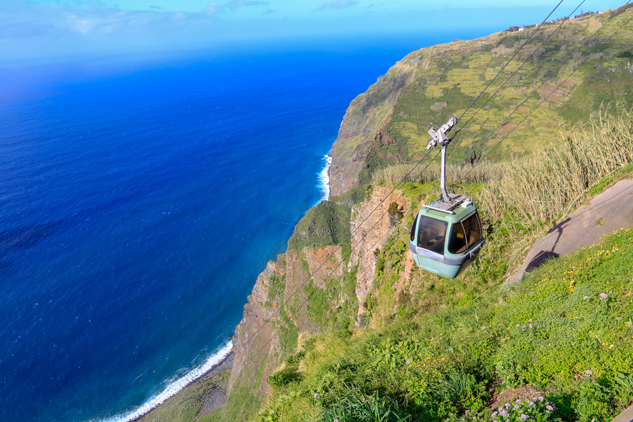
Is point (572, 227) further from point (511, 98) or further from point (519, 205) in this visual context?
point (511, 98)

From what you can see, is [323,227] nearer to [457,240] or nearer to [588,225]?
[588,225]

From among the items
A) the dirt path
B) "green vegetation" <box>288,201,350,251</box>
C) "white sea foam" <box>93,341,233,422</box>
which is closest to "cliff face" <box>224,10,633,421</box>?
"green vegetation" <box>288,201,350,251</box>

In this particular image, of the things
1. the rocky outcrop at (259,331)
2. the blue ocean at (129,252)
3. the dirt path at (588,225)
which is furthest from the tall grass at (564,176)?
the blue ocean at (129,252)

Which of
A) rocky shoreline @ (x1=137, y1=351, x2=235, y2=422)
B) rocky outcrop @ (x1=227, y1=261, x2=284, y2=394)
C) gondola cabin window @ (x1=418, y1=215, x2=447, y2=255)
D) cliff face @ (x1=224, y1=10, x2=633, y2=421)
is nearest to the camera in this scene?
gondola cabin window @ (x1=418, y1=215, x2=447, y2=255)

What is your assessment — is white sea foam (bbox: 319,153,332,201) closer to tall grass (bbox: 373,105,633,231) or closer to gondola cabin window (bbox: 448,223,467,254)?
tall grass (bbox: 373,105,633,231)

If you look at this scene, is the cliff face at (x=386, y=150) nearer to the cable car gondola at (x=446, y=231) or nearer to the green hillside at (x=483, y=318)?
the green hillside at (x=483, y=318)

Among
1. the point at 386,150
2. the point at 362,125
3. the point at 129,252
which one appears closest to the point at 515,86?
the point at 386,150
